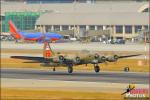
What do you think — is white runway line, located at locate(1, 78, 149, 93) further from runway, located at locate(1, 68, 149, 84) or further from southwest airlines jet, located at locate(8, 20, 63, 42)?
southwest airlines jet, located at locate(8, 20, 63, 42)

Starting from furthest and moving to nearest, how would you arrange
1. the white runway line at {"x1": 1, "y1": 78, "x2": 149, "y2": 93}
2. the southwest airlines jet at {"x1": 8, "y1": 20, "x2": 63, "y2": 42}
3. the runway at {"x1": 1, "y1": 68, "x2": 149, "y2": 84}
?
the southwest airlines jet at {"x1": 8, "y1": 20, "x2": 63, "y2": 42} < the runway at {"x1": 1, "y1": 68, "x2": 149, "y2": 84} < the white runway line at {"x1": 1, "y1": 78, "x2": 149, "y2": 93}

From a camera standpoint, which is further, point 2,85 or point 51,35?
point 51,35

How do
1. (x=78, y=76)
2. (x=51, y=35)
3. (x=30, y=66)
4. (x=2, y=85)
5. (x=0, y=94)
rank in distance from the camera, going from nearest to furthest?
(x=0, y=94)
(x=2, y=85)
(x=78, y=76)
(x=30, y=66)
(x=51, y=35)

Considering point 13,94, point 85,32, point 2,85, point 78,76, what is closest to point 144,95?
point 13,94

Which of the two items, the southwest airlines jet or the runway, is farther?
the southwest airlines jet

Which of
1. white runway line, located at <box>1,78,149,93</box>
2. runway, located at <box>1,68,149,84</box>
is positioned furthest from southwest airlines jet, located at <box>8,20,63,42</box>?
white runway line, located at <box>1,78,149,93</box>

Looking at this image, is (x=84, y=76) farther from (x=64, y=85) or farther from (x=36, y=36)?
(x=36, y=36)

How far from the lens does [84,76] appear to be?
7006 cm

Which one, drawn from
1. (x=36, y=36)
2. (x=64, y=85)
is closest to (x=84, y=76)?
(x=64, y=85)

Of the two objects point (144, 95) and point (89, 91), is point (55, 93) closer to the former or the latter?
point (89, 91)

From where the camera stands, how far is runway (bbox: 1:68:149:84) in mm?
64562

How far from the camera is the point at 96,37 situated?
648 feet

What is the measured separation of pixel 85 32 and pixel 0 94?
483 feet

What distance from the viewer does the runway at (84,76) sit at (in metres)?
64.6
